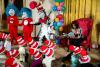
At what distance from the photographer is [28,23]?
3.82m

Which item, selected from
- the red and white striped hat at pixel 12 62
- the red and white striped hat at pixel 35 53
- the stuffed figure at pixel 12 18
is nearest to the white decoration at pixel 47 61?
the red and white striped hat at pixel 35 53

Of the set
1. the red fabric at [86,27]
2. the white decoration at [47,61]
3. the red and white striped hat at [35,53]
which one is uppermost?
the red fabric at [86,27]

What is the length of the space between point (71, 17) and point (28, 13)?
1.03 meters

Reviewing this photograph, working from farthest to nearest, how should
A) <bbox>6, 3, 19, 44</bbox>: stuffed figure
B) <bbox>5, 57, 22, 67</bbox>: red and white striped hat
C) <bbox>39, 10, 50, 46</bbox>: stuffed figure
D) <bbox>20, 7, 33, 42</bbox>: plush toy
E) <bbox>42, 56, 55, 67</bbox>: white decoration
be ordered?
<bbox>39, 10, 50, 46</bbox>: stuffed figure, <bbox>6, 3, 19, 44</bbox>: stuffed figure, <bbox>20, 7, 33, 42</bbox>: plush toy, <bbox>42, 56, 55, 67</bbox>: white decoration, <bbox>5, 57, 22, 67</bbox>: red and white striped hat

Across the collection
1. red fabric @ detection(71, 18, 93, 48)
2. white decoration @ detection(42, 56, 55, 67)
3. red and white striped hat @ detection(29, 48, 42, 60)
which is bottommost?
white decoration @ detection(42, 56, 55, 67)

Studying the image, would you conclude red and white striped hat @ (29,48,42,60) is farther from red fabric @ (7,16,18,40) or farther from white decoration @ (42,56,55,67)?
red fabric @ (7,16,18,40)

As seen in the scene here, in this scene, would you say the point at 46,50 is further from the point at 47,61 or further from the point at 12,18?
the point at 12,18

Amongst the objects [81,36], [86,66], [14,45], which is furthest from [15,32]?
[86,66]

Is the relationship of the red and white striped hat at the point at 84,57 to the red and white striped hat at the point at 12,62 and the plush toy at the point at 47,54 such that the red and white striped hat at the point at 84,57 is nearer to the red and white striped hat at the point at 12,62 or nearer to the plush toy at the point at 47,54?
the plush toy at the point at 47,54

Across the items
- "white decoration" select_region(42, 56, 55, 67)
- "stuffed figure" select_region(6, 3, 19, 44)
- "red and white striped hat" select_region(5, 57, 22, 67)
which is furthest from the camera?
"stuffed figure" select_region(6, 3, 19, 44)

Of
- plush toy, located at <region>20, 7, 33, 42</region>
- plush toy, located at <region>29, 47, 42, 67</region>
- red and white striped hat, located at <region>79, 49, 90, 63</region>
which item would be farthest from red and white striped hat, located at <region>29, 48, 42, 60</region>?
plush toy, located at <region>20, 7, 33, 42</region>

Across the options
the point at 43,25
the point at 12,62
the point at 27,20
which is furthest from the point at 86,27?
the point at 12,62

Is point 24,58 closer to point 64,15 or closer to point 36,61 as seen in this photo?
point 36,61

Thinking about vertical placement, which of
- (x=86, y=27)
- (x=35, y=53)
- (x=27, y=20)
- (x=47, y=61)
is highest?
(x=27, y=20)
